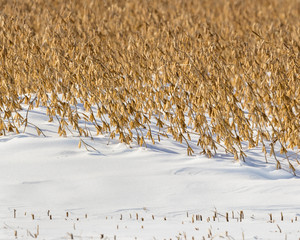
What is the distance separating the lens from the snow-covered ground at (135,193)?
3.30 m

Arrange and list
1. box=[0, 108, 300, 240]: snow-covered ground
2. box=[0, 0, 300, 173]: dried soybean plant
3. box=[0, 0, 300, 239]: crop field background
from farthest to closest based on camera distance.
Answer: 1. box=[0, 0, 300, 173]: dried soybean plant
2. box=[0, 0, 300, 239]: crop field background
3. box=[0, 108, 300, 240]: snow-covered ground

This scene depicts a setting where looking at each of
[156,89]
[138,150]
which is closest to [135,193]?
[138,150]

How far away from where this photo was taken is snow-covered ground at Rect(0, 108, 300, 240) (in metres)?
3.30

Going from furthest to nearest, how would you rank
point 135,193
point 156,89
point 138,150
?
point 156,89
point 138,150
point 135,193

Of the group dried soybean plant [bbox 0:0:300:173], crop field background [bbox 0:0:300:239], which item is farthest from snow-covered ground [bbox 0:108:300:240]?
dried soybean plant [bbox 0:0:300:173]

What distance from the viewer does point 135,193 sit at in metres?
3.97

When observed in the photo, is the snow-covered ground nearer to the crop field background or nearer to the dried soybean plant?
the crop field background

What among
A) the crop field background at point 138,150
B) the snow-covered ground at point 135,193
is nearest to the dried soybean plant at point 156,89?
the crop field background at point 138,150

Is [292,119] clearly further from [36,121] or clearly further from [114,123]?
[36,121]

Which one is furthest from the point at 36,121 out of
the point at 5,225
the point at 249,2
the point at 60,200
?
the point at 249,2

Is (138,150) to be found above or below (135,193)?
above

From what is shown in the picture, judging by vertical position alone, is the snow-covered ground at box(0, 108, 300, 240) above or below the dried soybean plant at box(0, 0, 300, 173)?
below

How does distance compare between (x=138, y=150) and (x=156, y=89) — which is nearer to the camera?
(x=138, y=150)

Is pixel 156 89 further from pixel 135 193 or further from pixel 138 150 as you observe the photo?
pixel 135 193
